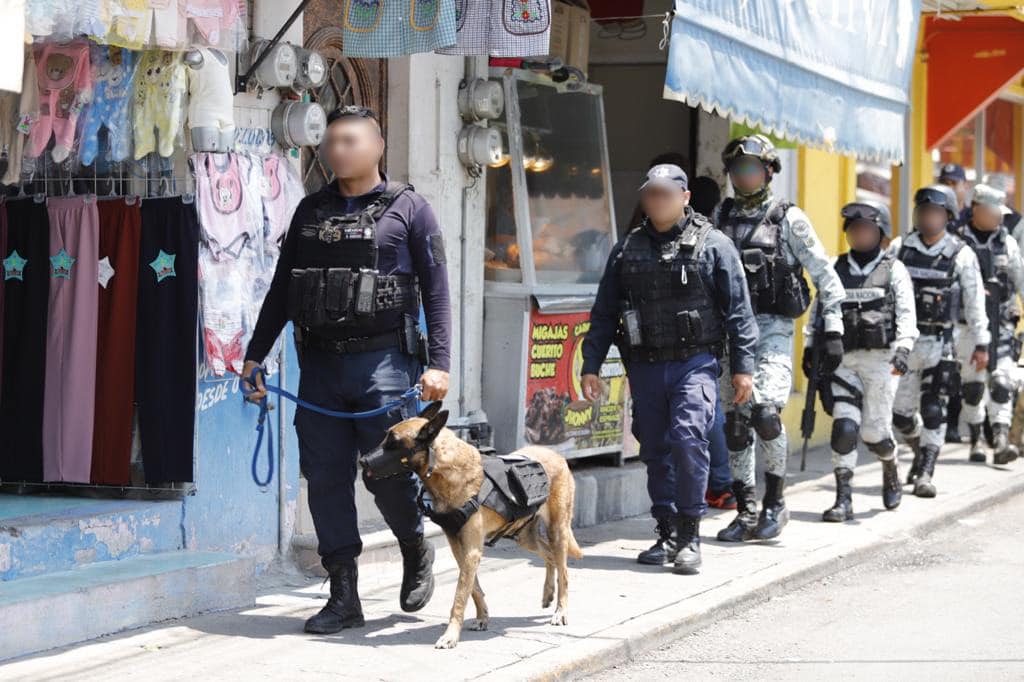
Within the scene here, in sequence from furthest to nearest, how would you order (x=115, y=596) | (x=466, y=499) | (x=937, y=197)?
(x=937, y=197), (x=115, y=596), (x=466, y=499)

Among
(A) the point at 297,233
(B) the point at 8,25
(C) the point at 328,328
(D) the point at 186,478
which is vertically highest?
(B) the point at 8,25

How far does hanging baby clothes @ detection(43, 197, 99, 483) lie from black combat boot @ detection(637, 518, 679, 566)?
2936mm

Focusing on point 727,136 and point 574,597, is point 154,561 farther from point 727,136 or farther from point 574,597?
point 727,136

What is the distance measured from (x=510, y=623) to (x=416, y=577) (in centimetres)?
47

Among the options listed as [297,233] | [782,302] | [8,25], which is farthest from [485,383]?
[8,25]

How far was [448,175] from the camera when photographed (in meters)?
9.18

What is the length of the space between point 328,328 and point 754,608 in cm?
270

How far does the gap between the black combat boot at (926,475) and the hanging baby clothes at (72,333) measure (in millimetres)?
5915

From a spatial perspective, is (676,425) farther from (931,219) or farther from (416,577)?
(931,219)

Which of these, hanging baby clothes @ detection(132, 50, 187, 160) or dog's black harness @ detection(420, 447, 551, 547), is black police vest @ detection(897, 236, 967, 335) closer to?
dog's black harness @ detection(420, 447, 551, 547)

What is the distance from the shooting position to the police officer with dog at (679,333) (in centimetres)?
793

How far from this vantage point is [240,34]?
7.12 m

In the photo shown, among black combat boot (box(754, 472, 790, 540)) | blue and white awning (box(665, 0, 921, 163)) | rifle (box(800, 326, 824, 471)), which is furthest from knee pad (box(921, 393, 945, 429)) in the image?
black combat boot (box(754, 472, 790, 540))

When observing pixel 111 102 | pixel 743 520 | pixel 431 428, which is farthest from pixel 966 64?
pixel 431 428
